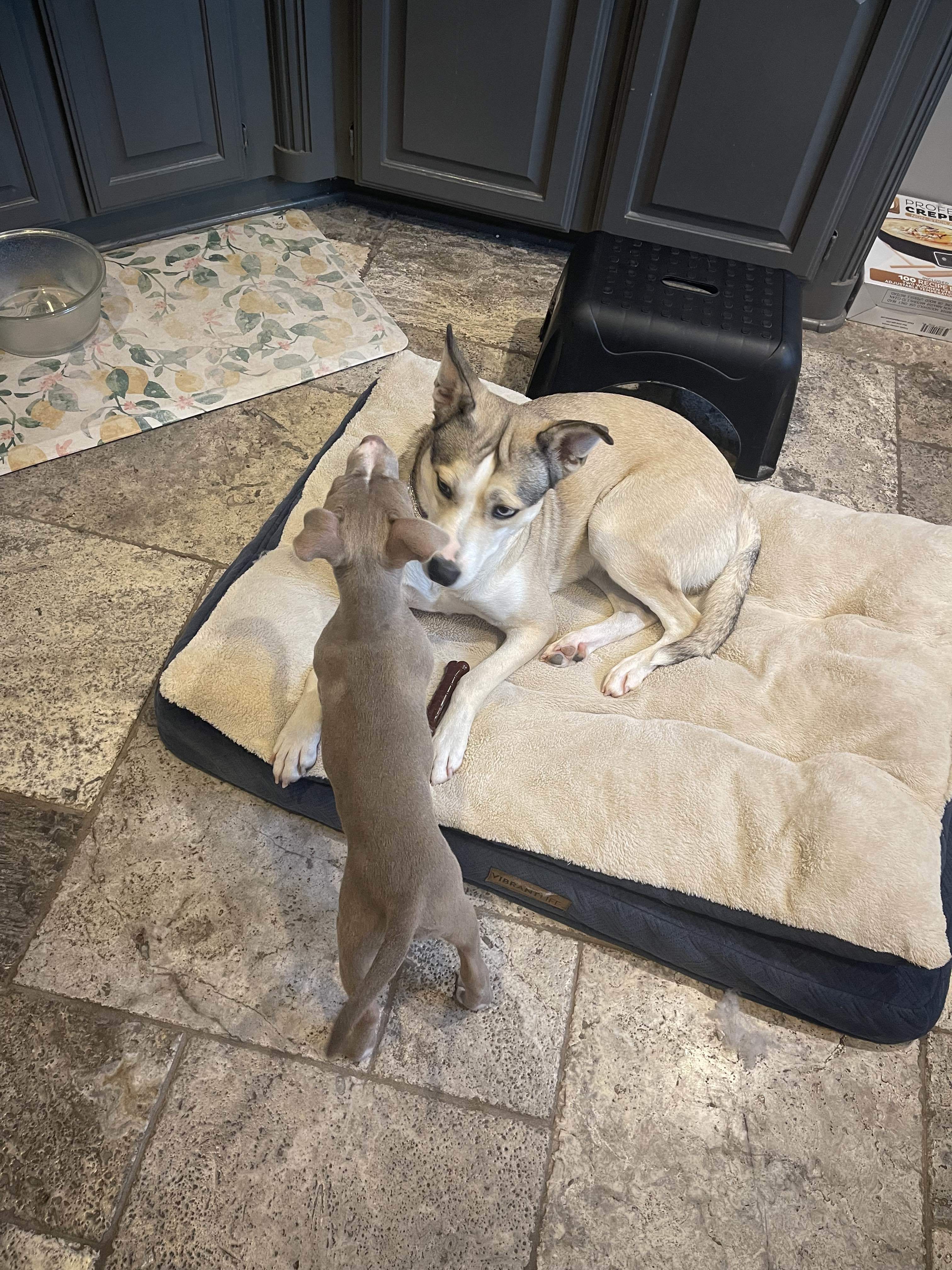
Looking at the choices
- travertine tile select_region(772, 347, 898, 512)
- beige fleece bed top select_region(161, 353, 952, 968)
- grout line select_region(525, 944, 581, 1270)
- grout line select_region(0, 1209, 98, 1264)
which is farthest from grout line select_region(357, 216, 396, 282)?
grout line select_region(0, 1209, 98, 1264)

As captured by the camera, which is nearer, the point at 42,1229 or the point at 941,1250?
the point at 42,1229

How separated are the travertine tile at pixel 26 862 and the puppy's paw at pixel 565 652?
1287 millimetres

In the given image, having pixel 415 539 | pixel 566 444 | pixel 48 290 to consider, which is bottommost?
pixel 48 290

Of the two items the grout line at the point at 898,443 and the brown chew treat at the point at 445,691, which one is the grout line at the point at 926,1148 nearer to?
the brown chew treat at the point at 445,691

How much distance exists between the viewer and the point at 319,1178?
1.70m

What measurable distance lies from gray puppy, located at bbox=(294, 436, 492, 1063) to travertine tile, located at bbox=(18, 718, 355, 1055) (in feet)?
1.11

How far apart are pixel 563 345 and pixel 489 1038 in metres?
2.11

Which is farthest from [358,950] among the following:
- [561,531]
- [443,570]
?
[561,531]

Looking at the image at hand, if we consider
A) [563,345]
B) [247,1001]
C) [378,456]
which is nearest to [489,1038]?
[247,1001]

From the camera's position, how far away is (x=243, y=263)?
144 inches

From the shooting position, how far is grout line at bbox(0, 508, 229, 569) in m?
2.69

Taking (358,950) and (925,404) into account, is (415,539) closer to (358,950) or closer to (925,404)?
(358,950)

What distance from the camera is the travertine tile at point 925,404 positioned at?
343cm

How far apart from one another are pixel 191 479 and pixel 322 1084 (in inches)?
77.7
